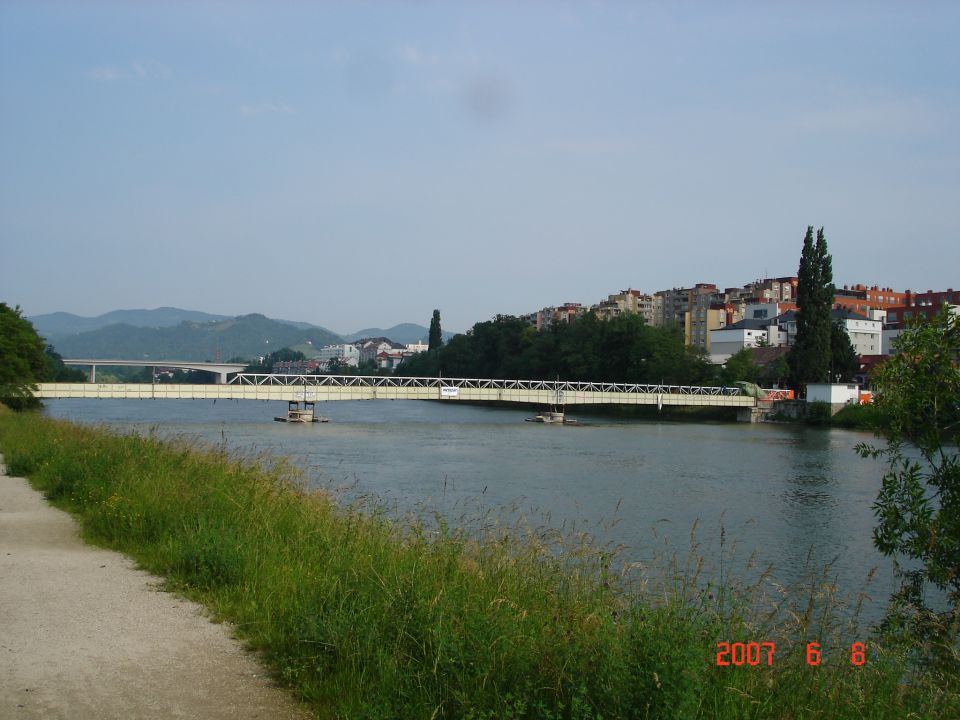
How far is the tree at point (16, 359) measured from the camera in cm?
4431

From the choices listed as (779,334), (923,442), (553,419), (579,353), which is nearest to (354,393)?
(553,419)

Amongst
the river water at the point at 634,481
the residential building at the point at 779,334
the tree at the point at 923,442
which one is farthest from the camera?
the residential building at the point at 779,334

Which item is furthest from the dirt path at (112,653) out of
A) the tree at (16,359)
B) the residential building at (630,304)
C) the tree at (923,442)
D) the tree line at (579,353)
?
the residential building at (630,304)

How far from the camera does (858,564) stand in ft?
56.6

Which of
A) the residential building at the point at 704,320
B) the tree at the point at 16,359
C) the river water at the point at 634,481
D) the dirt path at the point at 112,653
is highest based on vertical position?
the residential building at the point at 704,320

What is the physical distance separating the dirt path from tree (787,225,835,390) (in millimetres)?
67597

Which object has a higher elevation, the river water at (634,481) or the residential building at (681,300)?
the residential building at (681,300)

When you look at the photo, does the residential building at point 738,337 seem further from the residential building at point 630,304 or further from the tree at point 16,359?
the tree at point 16,359

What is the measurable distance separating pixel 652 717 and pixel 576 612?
1.98m

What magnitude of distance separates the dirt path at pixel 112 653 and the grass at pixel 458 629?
268 millimetres

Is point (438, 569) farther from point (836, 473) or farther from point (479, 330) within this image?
point (479, 330)

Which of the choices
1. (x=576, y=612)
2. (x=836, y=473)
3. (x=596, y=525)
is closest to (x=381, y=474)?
(x=596, y=525)

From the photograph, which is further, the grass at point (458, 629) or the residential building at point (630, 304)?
the residential building at point (630, 304)
